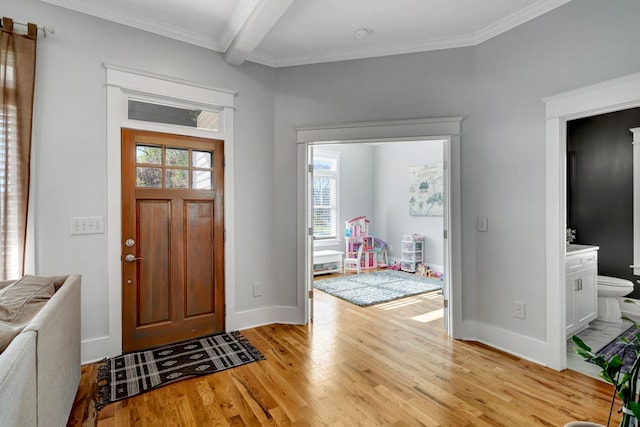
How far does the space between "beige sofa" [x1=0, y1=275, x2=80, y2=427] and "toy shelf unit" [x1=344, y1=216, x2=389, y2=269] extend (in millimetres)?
5187

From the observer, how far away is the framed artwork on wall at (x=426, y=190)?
633 cm

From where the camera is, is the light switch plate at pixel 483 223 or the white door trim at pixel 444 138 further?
the white door trim at pixel 444 138

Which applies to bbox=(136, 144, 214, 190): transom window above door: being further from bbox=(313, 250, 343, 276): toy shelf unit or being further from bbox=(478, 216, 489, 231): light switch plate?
bbox=(313, 250, 343, 276): toy shelf unit

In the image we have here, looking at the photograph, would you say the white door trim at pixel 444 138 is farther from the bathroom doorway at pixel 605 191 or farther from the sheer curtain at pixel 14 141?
the sheer curtain at pixel 14 141

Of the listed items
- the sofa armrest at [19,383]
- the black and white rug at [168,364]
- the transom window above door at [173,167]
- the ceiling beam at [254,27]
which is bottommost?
the black and white rug at [168,364]

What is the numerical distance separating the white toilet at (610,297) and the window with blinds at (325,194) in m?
4.61

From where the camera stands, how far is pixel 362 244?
6.88 meters

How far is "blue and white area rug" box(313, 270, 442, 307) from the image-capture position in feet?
15.2

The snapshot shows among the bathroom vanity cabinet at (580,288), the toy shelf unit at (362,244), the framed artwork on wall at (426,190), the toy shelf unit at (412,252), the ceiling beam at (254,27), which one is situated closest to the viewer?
the ceiling beam at (254,27)

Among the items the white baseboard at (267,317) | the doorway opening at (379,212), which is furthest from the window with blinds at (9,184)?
the doorway opening at (379,212)

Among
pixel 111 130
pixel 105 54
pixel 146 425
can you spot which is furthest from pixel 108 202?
pixel 146 425

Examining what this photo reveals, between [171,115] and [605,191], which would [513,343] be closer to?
[605,191]

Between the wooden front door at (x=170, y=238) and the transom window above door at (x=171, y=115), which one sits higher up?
the transom window above door at (x=171, y=115)

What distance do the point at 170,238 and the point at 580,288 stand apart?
4063 millimetres
